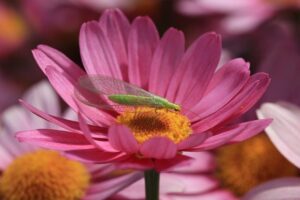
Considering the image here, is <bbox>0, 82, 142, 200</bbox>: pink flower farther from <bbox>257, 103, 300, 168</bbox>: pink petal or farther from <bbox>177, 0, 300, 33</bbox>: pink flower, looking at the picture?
<bbox>177, 0, 300, 33</bbox>: pink flower

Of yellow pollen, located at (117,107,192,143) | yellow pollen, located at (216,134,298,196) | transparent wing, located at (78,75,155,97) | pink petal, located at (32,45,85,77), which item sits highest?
pink petal, located at (32,45,85,77)

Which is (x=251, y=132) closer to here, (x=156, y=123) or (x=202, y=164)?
(x=156, y=123)

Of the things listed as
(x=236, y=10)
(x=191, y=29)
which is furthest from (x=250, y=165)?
(x=191, y=29)

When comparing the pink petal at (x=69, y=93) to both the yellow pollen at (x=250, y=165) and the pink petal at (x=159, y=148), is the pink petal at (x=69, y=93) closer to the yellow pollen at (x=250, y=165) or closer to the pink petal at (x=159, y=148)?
the pink petal at (x=159, y=148)

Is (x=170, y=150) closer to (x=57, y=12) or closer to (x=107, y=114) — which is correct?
(x=107, y=114)

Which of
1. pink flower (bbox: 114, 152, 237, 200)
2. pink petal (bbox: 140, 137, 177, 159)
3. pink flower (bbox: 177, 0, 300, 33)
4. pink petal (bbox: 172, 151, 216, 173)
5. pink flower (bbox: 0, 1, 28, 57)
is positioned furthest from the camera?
pink flower (bbox: 0, 1, 28, 57)

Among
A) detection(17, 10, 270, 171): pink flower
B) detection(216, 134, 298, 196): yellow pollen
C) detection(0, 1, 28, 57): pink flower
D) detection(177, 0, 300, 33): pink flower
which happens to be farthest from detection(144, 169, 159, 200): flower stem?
detection(0, 1, 28, 57): pink flower

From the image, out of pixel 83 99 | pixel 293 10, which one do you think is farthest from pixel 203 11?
pixel 83 99
